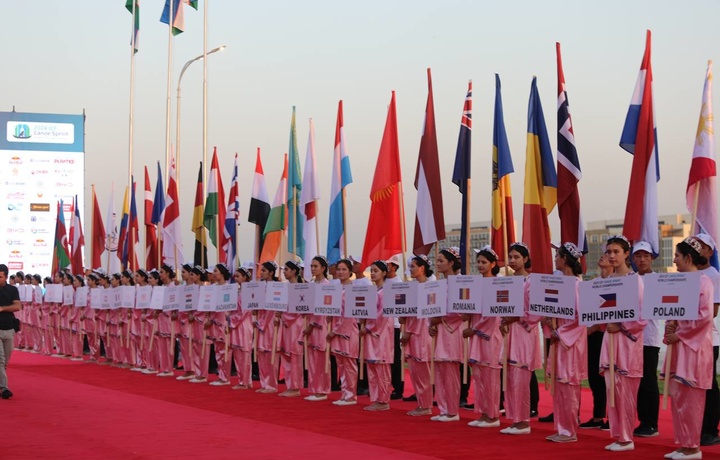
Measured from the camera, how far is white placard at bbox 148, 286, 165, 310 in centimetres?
1659

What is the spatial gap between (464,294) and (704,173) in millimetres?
2493

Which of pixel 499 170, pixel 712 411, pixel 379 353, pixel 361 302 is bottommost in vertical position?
pixel 712 411

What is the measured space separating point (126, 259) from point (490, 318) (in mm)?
13581

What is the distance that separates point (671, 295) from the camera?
789 cm

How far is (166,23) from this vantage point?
2575 cm

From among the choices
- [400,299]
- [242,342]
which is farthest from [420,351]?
[242,342]

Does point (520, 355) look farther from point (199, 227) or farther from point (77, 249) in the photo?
point (77, 249)

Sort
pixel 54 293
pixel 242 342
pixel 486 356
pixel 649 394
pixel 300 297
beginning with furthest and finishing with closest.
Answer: pixel 54 293, pixel 242 342, pixel 300 297, pixel 486 356, pixel 649 394

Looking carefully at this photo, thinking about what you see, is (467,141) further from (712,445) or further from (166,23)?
(166,23)

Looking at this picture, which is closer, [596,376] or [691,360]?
[691,360]

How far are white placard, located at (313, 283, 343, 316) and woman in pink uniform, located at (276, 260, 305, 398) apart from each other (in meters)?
0.87

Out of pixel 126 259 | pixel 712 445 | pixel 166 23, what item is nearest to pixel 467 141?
pixel 712 445

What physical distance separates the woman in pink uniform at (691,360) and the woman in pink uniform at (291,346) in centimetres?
608

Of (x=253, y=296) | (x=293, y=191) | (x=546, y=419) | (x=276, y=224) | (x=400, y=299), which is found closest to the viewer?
(x=546, y=419)
